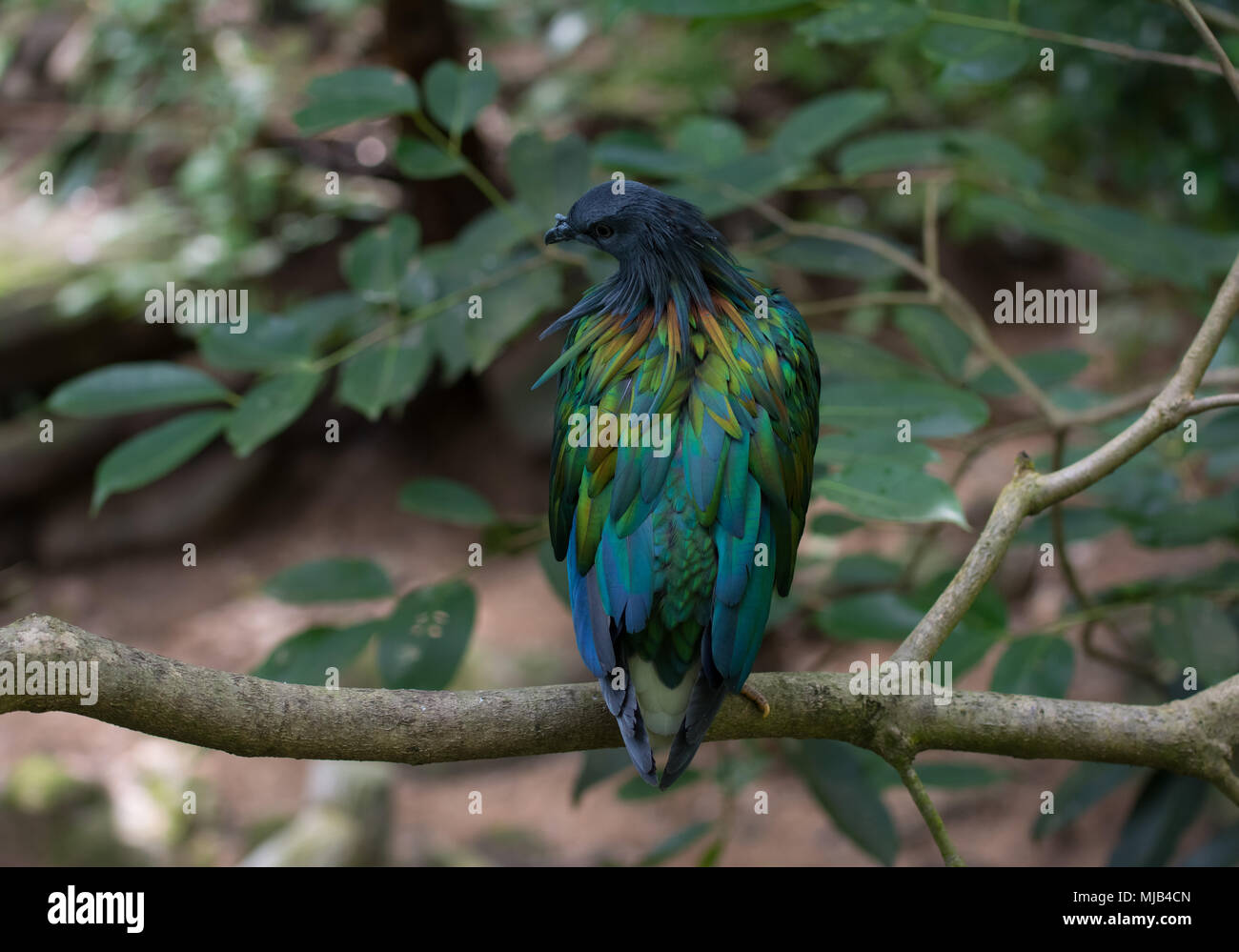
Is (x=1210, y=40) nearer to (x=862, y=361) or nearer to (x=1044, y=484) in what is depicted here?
(x=1044, y=484)

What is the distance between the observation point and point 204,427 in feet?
8.92

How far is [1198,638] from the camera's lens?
2652 mm

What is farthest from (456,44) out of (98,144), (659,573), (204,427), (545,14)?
(659,573)

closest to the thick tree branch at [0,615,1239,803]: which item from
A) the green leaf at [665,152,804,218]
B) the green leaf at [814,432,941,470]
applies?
the green leaf at [814,432,941,470]

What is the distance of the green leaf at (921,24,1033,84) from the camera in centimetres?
267

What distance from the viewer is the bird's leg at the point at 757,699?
6.28 ft

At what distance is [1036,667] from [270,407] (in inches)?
77.2

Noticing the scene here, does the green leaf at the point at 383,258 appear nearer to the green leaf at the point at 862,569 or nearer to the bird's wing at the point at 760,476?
the bird's wing at the point at 760,476

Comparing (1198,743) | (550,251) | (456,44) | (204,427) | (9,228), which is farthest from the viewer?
(9,228)

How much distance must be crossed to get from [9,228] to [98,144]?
1.18m

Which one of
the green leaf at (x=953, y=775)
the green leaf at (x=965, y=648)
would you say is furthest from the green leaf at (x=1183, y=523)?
the green leaf at (x=953, y=775)

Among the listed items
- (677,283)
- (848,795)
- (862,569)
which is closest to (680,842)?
(848,795)

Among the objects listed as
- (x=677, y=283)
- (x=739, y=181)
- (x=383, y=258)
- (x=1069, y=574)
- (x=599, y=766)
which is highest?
(x=739, y=181)

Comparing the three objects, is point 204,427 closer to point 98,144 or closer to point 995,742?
point 995,742
